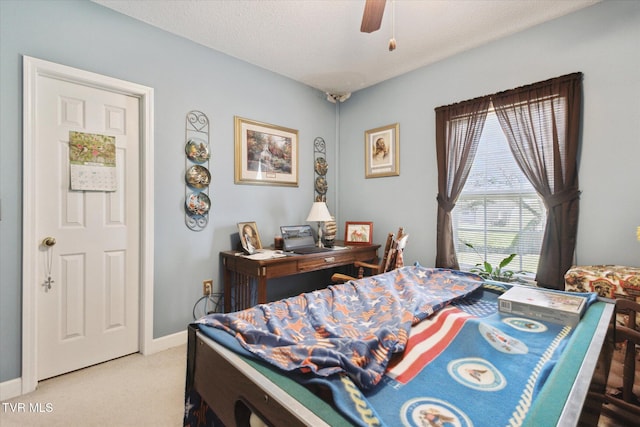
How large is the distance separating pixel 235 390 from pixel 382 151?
3.08 m

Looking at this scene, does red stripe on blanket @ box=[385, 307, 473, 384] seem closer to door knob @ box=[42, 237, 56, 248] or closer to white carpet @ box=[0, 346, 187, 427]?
white carpet @ box=[0, 346, 187, 427]

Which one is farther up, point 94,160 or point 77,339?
point 94,160

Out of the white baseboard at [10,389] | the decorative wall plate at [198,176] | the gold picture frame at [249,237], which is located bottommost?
the white baseboard at [10,389]

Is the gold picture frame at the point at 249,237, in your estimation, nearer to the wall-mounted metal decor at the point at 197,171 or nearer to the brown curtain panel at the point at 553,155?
the wall-mounted metal decor at the point at 197,171

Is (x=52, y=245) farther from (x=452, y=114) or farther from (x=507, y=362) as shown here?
(x=452, y=114)

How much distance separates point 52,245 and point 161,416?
55.7 inches

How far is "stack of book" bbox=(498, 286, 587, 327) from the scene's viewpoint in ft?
4.01

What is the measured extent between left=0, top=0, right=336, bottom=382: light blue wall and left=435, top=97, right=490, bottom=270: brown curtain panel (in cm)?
153

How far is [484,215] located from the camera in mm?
2785

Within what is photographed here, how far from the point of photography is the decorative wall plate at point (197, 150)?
8.78 ft

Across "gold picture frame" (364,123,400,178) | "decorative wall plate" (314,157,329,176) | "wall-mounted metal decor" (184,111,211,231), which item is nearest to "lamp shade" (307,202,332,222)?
"decorative wall plate" (314,157,329,176)

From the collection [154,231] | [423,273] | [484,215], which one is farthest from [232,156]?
[484,215]

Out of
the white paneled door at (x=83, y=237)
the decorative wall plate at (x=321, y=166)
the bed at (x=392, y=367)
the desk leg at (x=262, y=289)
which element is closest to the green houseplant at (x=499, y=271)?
the bed at (x=392, y=367)

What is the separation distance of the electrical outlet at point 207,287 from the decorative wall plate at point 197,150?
114cm
